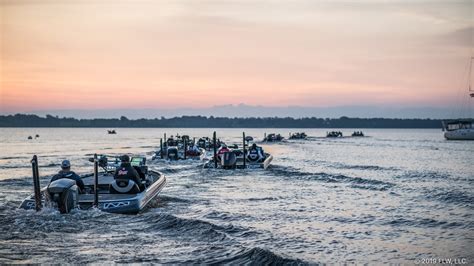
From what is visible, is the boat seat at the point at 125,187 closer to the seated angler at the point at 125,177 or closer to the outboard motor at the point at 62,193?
the seated angler at the point at 125,177

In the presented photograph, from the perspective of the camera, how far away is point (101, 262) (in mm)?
13562

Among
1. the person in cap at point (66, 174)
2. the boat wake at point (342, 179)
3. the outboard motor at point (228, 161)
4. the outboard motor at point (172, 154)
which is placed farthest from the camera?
the outboard motor at point (172, 154)

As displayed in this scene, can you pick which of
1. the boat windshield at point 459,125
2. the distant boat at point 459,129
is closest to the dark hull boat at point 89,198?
the distant boat at point 459,129

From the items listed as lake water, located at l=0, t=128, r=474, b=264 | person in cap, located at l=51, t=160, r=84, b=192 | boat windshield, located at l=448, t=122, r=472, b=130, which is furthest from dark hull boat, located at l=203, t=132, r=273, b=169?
boat windshield, located at l=448, t=122, r=472, b=130

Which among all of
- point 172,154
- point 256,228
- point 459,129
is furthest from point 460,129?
point 256,228

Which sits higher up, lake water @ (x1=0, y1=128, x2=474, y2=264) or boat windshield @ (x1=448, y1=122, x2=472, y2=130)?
boat windshield @ (x1=448, y1=122, x2=472, y2=130)

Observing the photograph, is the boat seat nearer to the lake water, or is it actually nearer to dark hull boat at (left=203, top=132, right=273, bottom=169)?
the lake water

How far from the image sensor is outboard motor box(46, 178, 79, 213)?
17.8 meters

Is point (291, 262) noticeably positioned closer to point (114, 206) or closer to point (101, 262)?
point (101, 262)

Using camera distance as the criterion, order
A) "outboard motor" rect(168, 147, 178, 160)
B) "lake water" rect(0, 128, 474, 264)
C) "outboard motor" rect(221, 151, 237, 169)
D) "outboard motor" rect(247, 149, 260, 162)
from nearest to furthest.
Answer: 1. "lake water" rect(0, 128, 474, 264)
2. "outboard motor" rect(221, 151, 237, 169)
3. "outboard motor" rect(247, 149, 260, 162)
4. "outboard motor" rect(168, 147, 178, 160)

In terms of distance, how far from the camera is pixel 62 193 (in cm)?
1777

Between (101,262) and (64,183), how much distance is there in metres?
5.05

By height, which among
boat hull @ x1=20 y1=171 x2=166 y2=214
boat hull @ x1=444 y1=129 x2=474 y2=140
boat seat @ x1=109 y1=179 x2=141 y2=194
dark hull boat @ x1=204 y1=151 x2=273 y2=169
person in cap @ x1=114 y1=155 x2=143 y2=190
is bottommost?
boat hull @ x1=444 y1=129 x2=474 y2=140

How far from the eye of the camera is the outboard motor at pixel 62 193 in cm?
1777
